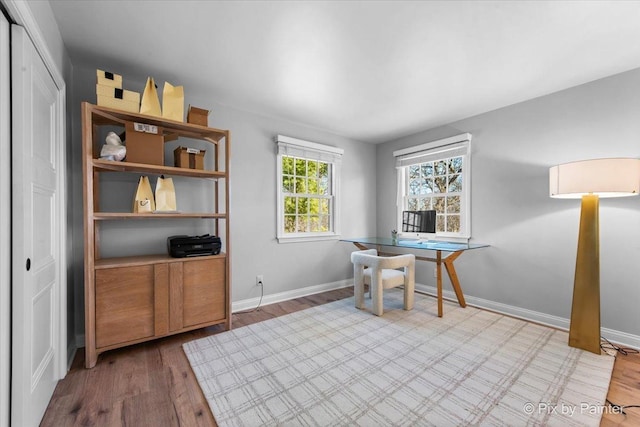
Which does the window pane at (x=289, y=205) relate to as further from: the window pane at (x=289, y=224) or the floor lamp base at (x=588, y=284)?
the floor lamp base at (x=588, y=284)

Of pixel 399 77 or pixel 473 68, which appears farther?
pixel 399 77

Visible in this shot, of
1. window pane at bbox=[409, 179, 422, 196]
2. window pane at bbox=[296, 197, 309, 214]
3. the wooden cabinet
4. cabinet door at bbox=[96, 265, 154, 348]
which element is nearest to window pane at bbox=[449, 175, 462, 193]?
window pane at bbox=[409, 179, 422, 196]

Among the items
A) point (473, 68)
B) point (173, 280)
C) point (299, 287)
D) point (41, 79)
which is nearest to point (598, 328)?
point (473, 68)

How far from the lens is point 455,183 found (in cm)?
353

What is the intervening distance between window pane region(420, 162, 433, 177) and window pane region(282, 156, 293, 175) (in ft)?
6.28

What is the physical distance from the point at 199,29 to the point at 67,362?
2531 millimetres

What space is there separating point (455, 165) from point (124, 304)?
386 centimetres

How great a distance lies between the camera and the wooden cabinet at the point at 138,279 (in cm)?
193

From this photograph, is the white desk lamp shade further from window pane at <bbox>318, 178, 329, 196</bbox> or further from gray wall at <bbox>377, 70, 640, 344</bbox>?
window pane at <bbox>318, 178, 329, 196</bbox>

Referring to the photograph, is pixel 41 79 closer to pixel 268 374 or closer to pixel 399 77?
pixel 268 374

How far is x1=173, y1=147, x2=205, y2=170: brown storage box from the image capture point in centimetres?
244

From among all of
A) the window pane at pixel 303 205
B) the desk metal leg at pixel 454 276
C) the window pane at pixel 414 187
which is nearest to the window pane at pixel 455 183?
the window pane at pixel 414 187

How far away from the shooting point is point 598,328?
2.12 meters

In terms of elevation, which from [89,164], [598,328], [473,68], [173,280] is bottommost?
[598,328]
